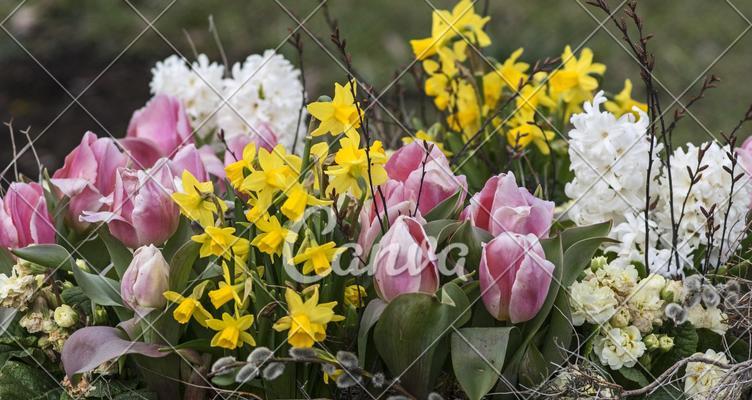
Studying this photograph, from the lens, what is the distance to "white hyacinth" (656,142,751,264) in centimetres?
144

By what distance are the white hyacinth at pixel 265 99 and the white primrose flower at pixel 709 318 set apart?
A: 0.92 meters

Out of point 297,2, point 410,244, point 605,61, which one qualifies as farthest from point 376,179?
point 297,2

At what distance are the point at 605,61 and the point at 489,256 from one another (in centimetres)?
332

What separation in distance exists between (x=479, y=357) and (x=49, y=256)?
0.59 meters

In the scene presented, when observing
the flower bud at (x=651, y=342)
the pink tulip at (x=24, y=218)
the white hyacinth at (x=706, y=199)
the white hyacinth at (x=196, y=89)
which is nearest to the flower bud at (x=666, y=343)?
the flower bud at (x=651, y=342)

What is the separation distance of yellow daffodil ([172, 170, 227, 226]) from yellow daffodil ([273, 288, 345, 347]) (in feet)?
0.50

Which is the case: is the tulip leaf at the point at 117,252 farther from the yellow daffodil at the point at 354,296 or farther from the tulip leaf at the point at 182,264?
the yellow daffodil at the point at 354,296

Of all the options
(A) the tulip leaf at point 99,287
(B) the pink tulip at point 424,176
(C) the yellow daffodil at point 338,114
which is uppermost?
(C) the yellow daffodil at point 338,114

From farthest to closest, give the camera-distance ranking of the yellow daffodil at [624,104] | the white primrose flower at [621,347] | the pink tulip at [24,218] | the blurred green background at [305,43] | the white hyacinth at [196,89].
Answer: the blurred green background at [305,43], the white hyacinth at [196,89], the yellow daffodil at [624,104], the pink tulip at [24,218], the white primrose flower at [621,347]

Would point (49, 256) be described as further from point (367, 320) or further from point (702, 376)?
point (702, 376)

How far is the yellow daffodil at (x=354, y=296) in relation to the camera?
1.27m

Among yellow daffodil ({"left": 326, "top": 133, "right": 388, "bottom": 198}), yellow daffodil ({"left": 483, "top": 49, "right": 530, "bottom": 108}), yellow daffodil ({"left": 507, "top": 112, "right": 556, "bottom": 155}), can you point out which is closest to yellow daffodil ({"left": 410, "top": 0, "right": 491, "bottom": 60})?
yellow daffodil ({"left": 483, "top": 49, "right": 530, "bottom": 108})

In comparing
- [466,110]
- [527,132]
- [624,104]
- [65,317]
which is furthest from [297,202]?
[624,104]

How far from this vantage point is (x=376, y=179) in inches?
47.8
